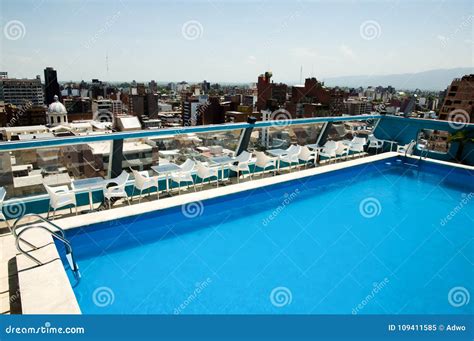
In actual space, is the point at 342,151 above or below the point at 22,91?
below

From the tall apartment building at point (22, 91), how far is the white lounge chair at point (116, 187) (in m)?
109

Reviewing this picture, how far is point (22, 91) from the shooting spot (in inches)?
3994

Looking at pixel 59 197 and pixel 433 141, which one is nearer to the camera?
pixel 59 197

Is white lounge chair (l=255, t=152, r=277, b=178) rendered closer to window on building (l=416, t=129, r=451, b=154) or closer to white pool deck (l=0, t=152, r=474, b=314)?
white pool deck (l=0, t=152, r=474, b=314)

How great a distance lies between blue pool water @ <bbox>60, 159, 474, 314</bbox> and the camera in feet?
11.4

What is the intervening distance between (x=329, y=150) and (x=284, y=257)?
13.8ft

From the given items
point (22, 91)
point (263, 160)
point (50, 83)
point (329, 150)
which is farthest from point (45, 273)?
point (22, 91)

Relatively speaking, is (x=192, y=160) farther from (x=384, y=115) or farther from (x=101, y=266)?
(x=384, y=115)

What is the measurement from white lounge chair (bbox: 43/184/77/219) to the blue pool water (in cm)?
61

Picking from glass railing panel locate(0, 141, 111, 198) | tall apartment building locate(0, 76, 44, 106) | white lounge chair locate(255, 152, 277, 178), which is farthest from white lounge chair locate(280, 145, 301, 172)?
tall apartment building locate(0, 76, 44, 106)

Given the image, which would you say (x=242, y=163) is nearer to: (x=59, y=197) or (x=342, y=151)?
(x=342, y=151)

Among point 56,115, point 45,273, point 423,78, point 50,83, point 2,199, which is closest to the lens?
point 45,273

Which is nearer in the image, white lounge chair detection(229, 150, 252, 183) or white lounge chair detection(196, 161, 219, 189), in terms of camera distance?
white lounge chair detection(196, 161, 219, 189)
